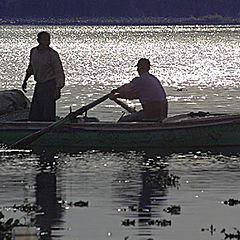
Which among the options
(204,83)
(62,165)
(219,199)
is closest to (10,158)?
(62,165)

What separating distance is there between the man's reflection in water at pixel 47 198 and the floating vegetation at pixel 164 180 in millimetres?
1570

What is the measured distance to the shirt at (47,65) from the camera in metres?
21.5

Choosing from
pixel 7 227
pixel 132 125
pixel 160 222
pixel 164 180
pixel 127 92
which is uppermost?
pixel 127 92

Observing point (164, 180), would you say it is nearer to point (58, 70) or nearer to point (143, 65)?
point (143, 65)

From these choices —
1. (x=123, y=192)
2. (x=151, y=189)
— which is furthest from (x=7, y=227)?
(x=151, y=189)

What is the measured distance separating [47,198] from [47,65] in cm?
585

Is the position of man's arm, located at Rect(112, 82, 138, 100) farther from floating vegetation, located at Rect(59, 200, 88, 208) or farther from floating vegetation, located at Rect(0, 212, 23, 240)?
floating vegetation, located at Rect(0, 212, 23, 240)

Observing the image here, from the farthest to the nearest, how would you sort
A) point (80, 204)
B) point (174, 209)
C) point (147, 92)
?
point (147, 92) → point (80, 204) → point (174, 209)

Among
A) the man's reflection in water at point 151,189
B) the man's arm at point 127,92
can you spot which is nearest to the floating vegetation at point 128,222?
the man's reflection in water at point 151,189

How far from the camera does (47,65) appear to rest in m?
21.6

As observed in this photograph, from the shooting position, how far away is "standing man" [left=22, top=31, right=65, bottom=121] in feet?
70.6

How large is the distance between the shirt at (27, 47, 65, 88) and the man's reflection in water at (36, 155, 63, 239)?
1.66m

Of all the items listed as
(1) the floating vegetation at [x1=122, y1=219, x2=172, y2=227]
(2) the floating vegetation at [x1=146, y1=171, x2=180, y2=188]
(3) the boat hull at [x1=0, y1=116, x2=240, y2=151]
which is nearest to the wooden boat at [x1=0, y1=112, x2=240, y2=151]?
(3) the boat hull at [x1=0, y1=116, x2=240, y2=151]

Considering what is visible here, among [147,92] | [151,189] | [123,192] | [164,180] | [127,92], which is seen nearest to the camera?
[123,192]
